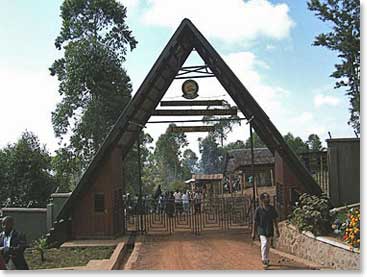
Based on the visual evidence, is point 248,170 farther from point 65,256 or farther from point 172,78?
point 65,256

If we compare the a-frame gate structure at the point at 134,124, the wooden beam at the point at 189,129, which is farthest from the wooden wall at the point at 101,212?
the wooden beam at the point at 189,129

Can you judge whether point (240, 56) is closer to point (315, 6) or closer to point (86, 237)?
point (315, 6)

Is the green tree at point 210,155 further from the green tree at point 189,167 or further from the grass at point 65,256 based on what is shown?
the grass at point 65,256

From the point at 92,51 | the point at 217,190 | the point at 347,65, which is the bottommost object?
the point at 217,190

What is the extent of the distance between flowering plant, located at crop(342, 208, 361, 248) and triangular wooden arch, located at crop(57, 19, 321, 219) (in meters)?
2.95

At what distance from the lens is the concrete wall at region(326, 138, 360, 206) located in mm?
7242

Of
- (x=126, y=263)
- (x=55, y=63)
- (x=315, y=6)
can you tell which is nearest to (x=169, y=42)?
(x=55, y=63)

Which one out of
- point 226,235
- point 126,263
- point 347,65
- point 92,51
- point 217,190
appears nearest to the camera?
point 347,65

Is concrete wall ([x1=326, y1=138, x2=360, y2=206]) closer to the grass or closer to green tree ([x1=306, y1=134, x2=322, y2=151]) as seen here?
green tree ([x1=306, y1=134, x2=322, y2=151])

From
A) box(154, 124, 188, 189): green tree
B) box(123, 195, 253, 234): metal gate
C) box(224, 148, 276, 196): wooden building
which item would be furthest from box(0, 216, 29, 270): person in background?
box(224, 148, 276, 196): wooden building

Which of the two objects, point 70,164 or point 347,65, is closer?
point 347,65

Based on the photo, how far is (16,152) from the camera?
9.94 meters

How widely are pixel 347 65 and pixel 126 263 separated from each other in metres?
4.04

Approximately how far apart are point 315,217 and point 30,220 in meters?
5.09
